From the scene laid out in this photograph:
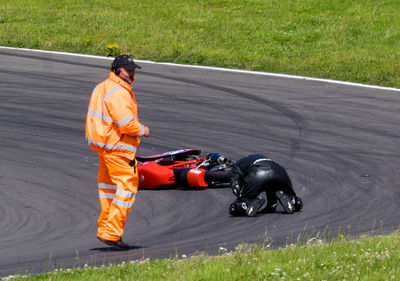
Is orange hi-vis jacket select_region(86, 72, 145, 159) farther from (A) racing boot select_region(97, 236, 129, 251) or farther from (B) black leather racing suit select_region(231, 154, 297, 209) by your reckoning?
(B) black leather racing suit select_region(231, 154, 297, 209)

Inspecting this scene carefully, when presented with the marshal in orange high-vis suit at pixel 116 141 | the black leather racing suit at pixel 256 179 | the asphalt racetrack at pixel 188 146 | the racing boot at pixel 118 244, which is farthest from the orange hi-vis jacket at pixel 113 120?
the black leather racing suit at pixel 256 179

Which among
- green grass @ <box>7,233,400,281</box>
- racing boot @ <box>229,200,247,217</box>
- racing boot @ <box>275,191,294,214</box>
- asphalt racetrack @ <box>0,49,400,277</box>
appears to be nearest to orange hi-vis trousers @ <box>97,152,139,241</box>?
asphalt racetrack @ <box>0,49,400,277</box>

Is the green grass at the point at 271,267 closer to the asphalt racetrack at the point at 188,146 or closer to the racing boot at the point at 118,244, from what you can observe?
the asphalt racetrack at the point at 188,146

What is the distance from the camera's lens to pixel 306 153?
45.2 ft

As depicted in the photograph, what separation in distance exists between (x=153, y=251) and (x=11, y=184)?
4.08 metres

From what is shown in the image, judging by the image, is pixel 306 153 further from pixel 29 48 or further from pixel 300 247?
pixel 29 48

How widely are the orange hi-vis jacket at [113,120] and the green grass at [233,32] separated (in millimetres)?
13063

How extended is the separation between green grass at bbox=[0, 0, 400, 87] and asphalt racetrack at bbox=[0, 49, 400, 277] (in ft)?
5.39

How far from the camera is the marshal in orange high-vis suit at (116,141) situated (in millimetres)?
8352

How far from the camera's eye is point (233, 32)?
25.9m

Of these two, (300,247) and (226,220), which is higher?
(300,247)

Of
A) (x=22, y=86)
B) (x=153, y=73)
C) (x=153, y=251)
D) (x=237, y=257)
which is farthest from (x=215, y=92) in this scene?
(x=237, y=257)

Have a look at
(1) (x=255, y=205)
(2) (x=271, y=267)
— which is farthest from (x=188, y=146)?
(2) (x=271, y=267)

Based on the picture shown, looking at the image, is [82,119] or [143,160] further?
[82,119]
